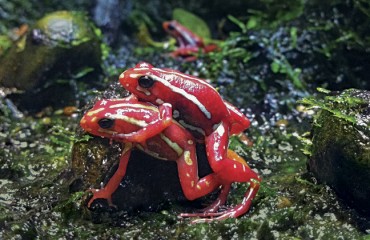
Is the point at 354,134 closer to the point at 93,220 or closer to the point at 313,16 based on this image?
the point at 93,220

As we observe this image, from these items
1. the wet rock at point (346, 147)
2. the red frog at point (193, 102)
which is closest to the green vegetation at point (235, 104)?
the wet rock at point (346, 147)

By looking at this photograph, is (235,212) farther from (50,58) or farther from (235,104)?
(50,58)

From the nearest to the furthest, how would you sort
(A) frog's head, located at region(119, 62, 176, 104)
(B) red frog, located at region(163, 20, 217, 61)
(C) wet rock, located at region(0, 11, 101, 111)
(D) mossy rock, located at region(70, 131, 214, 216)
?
(A) frog's head, located at region(119, 62, 176, 104)
(D) mossy rock, located at region(70, 131, 214, 216)
(C) wet rock, located at region(0, 11, 101, 111)
(B) red frog, located at region(163, 20, 217, 61)

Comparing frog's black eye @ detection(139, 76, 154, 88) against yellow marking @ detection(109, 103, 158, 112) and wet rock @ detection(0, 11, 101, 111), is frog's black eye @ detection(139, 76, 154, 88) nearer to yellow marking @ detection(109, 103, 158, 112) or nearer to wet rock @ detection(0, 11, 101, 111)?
yellow marking @ detection(109, 103, 158, 112)

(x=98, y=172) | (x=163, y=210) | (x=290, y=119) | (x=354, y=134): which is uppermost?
(x=354, y=134)

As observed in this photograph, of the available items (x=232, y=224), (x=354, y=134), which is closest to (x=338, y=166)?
(x=354, y=134)

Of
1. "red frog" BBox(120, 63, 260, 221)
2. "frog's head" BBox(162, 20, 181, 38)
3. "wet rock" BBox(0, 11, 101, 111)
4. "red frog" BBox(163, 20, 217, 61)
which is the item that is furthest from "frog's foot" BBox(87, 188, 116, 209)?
"frog's head" BBox(162, 20, 181, 38)

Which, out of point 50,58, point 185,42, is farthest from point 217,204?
point 185,42
